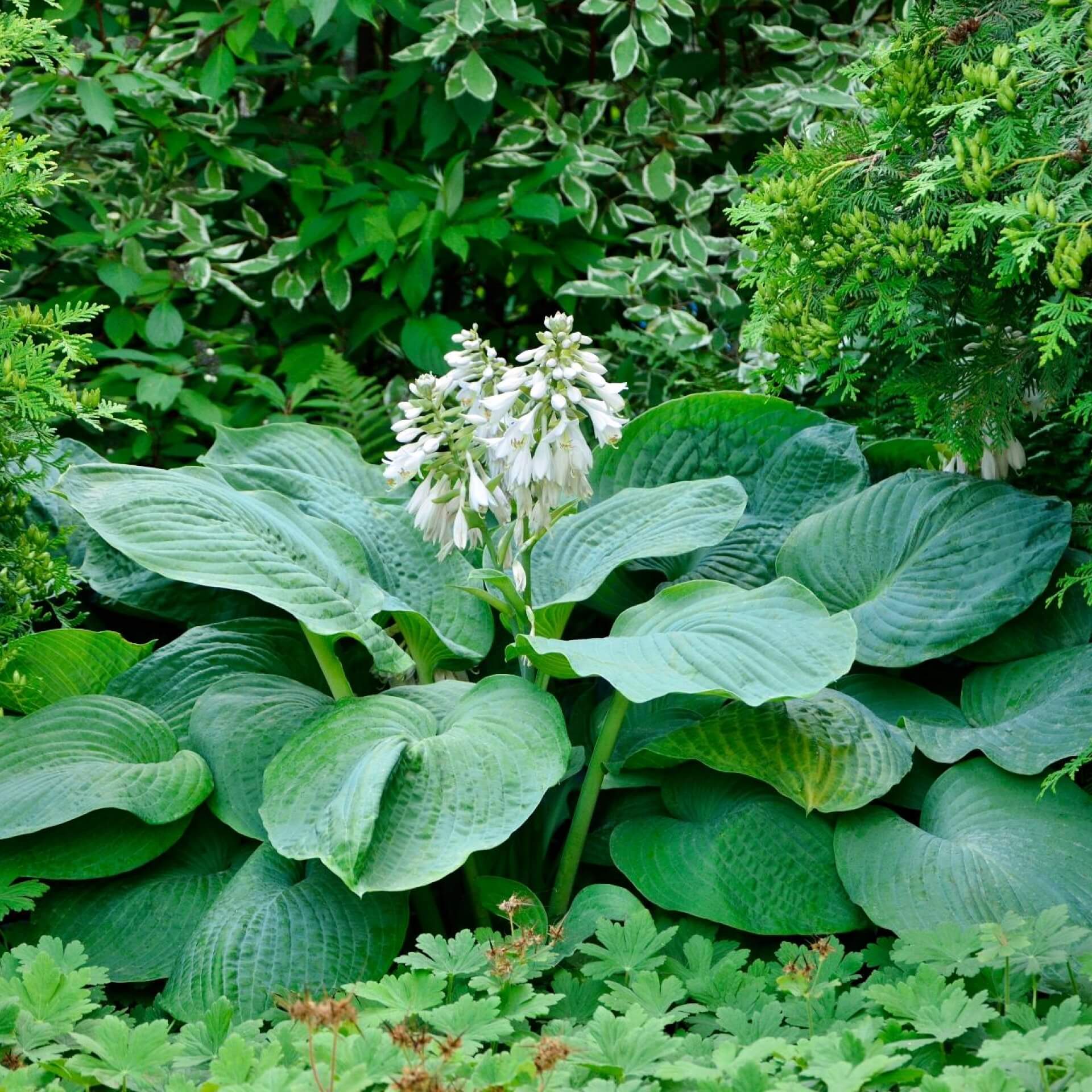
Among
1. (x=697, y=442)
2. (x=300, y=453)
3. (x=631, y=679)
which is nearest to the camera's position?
(x=631, y=679)

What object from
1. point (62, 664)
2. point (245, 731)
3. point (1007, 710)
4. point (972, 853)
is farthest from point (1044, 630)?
point (62, 664)

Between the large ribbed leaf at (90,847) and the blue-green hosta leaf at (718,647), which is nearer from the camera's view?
the blue-green hosta leaf at (718,647)

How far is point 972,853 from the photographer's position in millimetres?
2180

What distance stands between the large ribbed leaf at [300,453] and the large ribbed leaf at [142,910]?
3.39ft

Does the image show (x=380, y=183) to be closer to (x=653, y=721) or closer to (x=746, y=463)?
(x=746, y=463)

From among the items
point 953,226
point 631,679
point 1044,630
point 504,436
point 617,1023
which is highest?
point 953,226

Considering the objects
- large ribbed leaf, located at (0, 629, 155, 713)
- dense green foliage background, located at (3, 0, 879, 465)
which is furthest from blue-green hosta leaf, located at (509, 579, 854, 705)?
dense green foliage background, located at (3, 0, 879, 465)

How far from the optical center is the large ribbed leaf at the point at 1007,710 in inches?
91.1

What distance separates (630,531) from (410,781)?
0.80 metres

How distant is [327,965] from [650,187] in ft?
9.90

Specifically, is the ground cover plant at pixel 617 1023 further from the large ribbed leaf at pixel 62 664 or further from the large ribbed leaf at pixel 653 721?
the large ribbed leaf at pixel 62 664

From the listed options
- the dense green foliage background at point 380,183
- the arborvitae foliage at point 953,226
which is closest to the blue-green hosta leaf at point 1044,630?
the arborvitae foliage at point 953,226

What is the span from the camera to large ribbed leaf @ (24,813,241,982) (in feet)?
7.42

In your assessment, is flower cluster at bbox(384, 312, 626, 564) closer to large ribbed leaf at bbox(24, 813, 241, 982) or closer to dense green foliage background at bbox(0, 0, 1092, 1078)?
dense green foliage background at bbox(0, 0, 1092, 1078)
